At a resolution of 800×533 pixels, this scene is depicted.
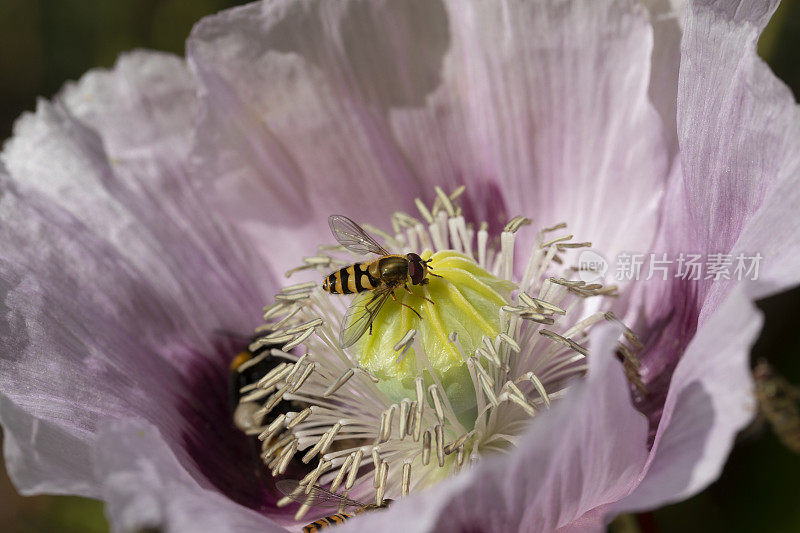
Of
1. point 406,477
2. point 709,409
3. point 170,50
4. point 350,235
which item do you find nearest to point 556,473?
point 709,409

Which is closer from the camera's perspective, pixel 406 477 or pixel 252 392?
pixel 406 477

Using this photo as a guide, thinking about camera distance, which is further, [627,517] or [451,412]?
[627,517]

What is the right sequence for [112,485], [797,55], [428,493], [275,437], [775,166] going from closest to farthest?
[428,493] < [112,485] < [775,166] < [275,437] < [797,55]

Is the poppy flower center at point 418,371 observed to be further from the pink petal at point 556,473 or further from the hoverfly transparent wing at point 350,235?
the pink petal at point 556,473

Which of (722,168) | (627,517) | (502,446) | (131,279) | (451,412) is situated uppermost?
(131,279)

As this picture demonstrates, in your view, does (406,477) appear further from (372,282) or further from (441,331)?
(372,282)

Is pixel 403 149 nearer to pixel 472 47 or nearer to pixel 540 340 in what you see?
pixel 472 47

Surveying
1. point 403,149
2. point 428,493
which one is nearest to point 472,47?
point 403,149
